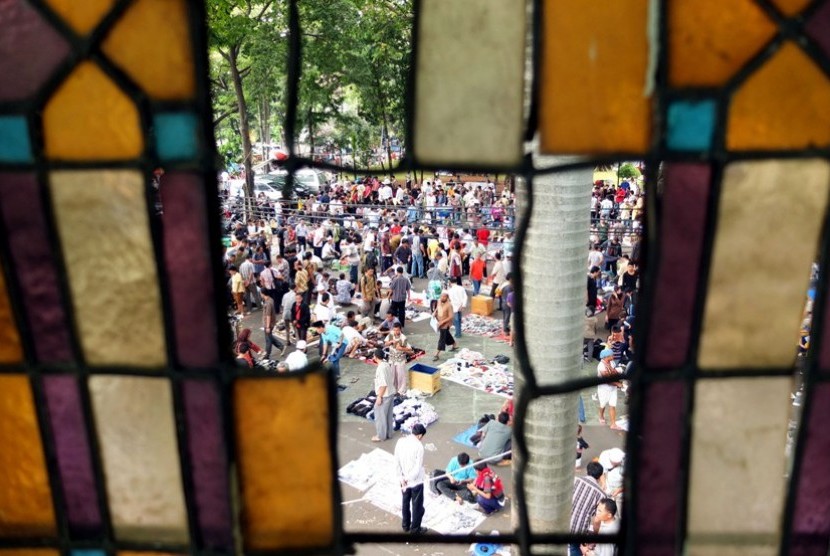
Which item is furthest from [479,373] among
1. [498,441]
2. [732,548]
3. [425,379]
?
[732,548]

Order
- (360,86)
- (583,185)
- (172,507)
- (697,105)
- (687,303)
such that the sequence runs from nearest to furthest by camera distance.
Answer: (697,105) → (687,303) → (172,507) → (583,185) → (360,86)

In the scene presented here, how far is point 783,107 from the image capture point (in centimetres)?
161

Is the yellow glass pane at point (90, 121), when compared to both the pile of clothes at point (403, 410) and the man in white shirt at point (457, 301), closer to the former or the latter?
the pile of clothes at point (403, 410)

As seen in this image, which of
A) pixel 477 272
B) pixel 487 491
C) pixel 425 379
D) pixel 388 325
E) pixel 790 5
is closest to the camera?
pixel 790 5

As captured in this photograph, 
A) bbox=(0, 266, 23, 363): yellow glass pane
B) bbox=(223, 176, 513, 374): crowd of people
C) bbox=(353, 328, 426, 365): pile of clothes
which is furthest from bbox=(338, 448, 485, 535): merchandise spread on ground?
bbox=(0, 266, 23, 363): yellow glass pane

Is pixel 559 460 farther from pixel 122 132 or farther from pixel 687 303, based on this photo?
pixel 122 132

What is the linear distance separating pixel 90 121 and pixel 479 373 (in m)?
9.70

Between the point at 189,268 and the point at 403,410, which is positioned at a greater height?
the point at 189,268

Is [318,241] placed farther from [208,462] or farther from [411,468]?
[208,462]

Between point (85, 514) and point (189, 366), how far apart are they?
20.9 inches

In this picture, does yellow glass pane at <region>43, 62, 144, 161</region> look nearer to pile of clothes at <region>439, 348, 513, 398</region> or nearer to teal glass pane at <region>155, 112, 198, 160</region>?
teal glass pane at <region>155, 112, 198, 160</region>

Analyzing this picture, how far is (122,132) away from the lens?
1678 millimetres

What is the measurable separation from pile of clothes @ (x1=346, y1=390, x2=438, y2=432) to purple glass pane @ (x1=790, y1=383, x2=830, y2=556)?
7557 millimetres

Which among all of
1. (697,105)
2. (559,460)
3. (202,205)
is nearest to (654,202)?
(697,105)
